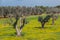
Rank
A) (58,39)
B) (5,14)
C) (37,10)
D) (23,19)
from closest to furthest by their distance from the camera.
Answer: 1. (58,39)
2. (23,19)
3. (5,14)
4. (37,10)

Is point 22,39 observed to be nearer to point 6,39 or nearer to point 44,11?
point 6,39

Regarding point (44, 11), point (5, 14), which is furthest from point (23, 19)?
point (44, 11)

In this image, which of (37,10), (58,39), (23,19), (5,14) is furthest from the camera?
(37,10)

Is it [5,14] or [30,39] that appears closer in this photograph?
[30,39]

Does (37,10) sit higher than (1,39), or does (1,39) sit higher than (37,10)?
(1,39)

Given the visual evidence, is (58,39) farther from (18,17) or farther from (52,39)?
(18,17)

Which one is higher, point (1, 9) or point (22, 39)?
point (22, 39)

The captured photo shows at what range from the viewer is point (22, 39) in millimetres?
49125

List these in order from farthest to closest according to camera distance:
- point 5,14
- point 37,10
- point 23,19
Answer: point 37,10, point 5,14, point 23,19

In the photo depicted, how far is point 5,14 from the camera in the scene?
156 metres

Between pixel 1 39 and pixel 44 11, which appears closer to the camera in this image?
pixel 1 39

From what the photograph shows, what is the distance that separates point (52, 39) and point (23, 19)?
539 inches

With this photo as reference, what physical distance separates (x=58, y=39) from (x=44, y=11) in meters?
134

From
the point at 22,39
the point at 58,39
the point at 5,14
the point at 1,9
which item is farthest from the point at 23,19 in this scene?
the point at 1,9
